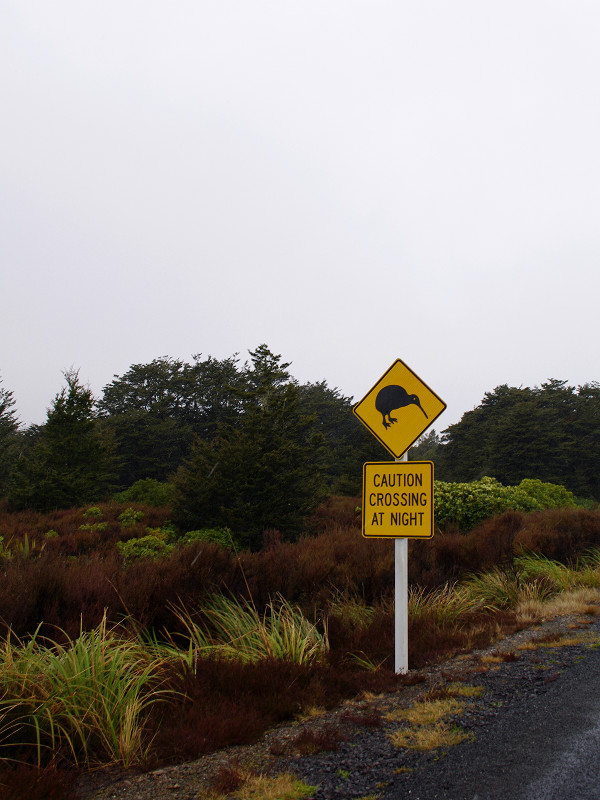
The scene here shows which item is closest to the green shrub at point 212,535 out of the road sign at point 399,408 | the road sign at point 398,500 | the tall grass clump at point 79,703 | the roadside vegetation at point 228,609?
the roadside vegetation at point 228,609

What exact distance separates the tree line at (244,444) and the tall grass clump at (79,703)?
41.3ft

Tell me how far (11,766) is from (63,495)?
63.2ft

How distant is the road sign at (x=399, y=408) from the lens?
5.30 metres

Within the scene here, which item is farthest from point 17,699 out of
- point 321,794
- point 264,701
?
point 321,794

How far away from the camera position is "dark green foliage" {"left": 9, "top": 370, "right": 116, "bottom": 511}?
20656 mm

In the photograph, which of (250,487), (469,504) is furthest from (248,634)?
(250,487)

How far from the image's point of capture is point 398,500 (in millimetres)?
5270

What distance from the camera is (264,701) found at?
3947 millimetres

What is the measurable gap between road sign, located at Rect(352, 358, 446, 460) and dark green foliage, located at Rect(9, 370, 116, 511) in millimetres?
18275

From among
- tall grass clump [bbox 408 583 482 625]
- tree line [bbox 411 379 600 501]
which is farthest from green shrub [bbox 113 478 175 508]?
tree line [bbox 411 379 600 501]

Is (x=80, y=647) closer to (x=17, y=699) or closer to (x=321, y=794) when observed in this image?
(x=17, y=699)

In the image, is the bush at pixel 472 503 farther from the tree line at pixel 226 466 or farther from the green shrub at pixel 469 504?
the tree line at pixel 226 466

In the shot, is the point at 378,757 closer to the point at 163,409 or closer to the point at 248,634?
the point at 248,634

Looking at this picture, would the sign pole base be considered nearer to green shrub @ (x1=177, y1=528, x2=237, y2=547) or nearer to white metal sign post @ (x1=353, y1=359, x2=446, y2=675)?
white metal sign post @ (x1=353, y1=359, x2=446, y2=675)
